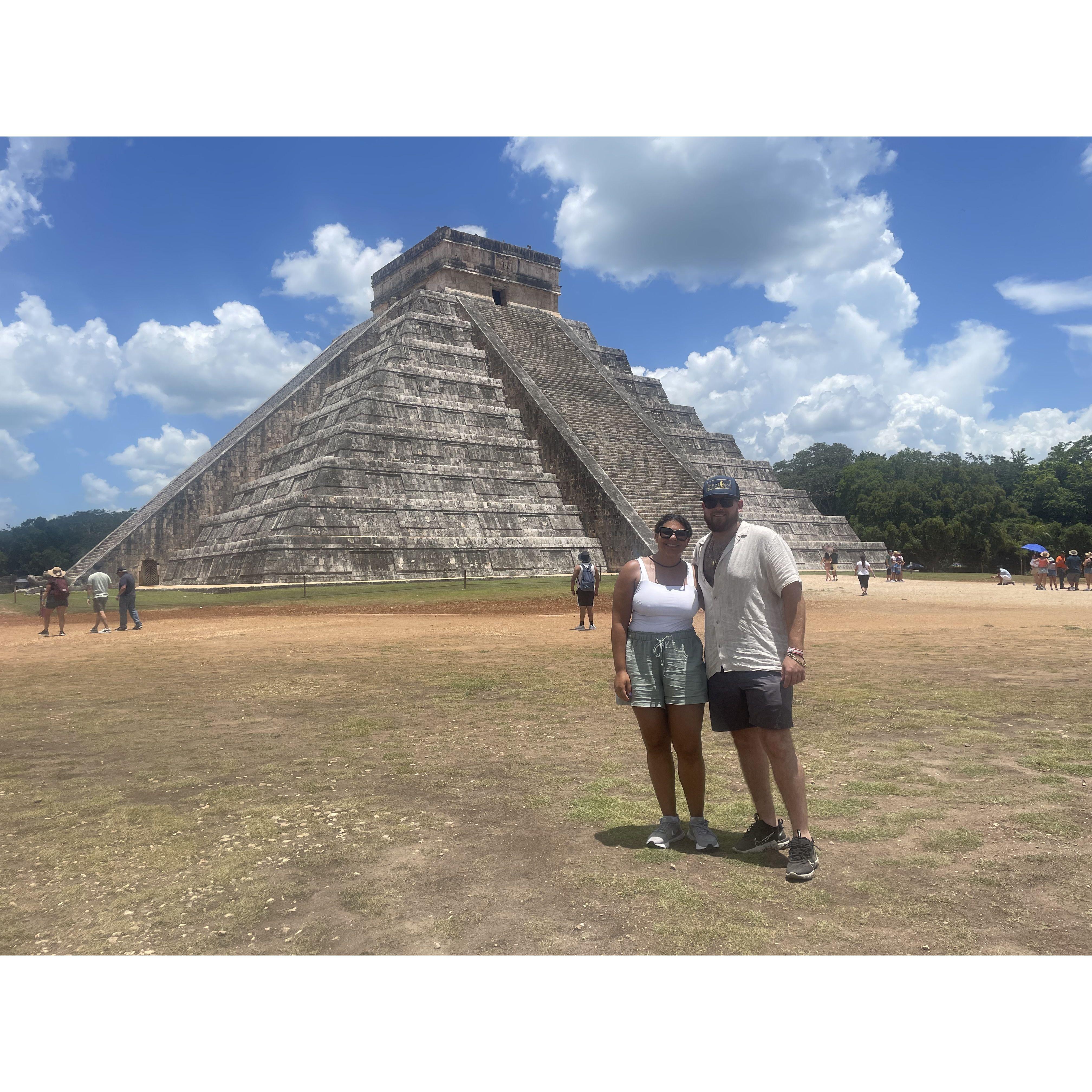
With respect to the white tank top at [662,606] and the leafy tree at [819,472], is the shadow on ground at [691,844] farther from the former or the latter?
the leafy tree at [819,472]

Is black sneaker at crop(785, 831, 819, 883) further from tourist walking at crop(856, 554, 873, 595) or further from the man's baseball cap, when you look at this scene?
tourist walking at crop(856, 554, 873, 595)

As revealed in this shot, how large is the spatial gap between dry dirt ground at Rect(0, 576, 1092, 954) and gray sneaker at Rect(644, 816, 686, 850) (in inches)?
3.2

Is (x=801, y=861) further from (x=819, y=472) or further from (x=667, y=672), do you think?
(x=819, y=472)

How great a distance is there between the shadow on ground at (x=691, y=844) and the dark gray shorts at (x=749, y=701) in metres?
0.59

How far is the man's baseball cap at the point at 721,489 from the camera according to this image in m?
3.94

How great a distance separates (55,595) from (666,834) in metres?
15.7

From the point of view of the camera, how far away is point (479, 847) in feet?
12.7

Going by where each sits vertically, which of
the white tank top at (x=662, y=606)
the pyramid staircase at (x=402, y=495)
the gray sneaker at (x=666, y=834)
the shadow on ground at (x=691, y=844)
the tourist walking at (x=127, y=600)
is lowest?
the shadow on ground at (x=691, y=844)

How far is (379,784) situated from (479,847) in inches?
52.2

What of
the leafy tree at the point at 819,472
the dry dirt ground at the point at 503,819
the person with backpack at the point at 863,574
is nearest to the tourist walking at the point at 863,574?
the person with backpack at the point at 863,574

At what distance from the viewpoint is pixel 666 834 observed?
3.86m

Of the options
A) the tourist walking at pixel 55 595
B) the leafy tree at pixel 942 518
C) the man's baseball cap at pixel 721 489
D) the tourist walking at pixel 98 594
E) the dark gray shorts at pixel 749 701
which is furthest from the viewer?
the leafy tree at pixel 942 518

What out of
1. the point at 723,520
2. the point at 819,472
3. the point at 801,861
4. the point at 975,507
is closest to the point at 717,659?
the point at 723,520

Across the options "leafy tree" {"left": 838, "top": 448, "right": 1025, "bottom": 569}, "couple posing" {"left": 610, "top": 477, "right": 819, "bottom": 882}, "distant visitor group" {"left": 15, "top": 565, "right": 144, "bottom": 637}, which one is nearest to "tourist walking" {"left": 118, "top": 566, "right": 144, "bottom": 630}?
"distant visitor group" {"left": 15, "top": 565, "right": 144, "bottom": 637}
